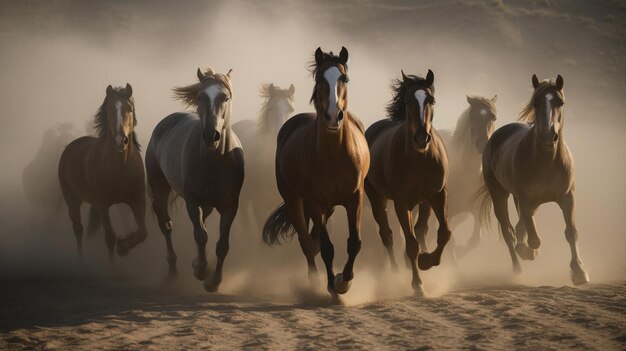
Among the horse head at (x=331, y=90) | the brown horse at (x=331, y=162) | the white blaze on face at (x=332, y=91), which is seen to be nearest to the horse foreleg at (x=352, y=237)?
Answer: the brown horse at (x=331, y=162)

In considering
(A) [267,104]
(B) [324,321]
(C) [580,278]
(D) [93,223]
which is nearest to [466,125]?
(A) [267,104]

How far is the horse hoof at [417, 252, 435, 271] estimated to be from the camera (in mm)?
8477

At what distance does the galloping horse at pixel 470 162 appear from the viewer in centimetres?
1206

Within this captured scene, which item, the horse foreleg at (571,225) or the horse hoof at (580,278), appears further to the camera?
the horse foreleg at (571,225)

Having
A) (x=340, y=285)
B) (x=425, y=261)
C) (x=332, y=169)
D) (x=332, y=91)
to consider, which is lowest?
(x=340, y=285)

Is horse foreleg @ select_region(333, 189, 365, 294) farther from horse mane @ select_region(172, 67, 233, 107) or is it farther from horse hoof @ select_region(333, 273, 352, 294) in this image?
horse mane @ select_region(172, 67, 233, 107)

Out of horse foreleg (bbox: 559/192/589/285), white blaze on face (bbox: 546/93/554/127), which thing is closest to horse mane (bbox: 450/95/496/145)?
horse foreleg (bbox: 559/192/589/285)

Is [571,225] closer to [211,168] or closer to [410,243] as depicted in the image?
[410,243]

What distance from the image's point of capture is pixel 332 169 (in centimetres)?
782

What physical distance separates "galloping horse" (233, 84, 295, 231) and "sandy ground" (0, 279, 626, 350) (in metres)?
3.31

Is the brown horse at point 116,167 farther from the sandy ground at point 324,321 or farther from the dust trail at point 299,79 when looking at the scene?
the sandy ground at point 324,321

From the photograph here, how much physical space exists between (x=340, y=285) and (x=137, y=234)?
3608 mm

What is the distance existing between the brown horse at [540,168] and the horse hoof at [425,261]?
1608 mm

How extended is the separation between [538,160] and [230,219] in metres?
3.39
